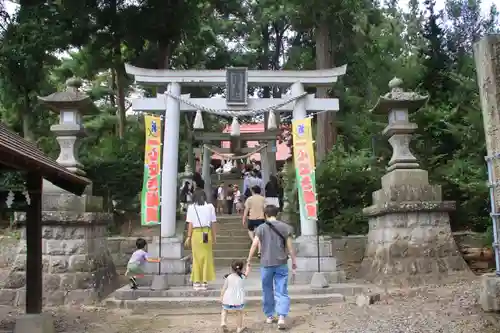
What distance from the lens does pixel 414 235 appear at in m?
9.46

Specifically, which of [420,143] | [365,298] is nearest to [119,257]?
[365,298]

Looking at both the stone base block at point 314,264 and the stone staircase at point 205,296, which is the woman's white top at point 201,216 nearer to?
the stone staircase at point 205,296

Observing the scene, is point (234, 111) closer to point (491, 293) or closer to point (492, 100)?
point (492, 100)

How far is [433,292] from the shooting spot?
326 inches

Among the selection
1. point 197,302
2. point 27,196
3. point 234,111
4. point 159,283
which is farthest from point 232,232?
point 27,196

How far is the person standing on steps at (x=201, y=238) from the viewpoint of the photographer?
28.0 ft

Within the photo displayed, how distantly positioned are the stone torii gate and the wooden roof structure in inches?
113

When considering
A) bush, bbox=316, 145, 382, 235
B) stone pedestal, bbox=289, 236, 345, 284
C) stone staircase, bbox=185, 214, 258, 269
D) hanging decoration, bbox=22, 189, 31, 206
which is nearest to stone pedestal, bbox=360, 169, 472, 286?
stone pedestal, bbox=289, 236, 345, 284

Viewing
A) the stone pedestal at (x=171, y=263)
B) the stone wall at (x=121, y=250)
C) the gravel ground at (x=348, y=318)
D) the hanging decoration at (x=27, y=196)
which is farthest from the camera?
the stone wall at (x=121, y=250)

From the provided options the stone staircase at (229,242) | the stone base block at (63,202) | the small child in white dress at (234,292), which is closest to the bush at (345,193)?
the stone staircase at (229,242)

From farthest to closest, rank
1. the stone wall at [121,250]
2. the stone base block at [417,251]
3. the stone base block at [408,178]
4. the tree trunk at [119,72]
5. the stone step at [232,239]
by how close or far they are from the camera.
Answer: the tree trunk at [119,72] < the stone step at [232,239] < the stone wall at [121,250] < the stone base block at [408,178] < the stone base block at [417,251]

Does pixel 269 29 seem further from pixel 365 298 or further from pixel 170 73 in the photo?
pixel 365 298

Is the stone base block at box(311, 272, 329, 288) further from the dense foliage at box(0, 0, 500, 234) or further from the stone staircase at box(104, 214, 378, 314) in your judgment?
the dense foliage at box(0, 0, 500, 234)

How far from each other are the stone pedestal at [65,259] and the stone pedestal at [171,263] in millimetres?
1096
